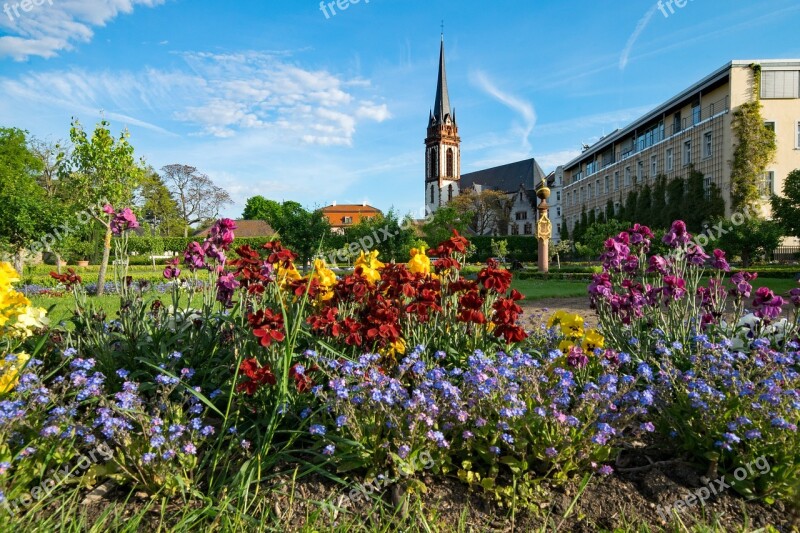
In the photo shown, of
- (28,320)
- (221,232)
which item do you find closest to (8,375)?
(28,320)

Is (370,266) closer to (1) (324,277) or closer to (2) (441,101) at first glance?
(1) (324,277)

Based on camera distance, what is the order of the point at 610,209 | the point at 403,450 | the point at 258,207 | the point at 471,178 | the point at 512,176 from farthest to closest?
the point at 471,178
the point at 512,176
the point at 258,207
the point at 610,209
the point at 403,450

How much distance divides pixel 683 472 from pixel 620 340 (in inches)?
46.6

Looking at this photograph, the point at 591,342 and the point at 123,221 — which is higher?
the point at 123,221

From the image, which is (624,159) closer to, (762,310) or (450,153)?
(762,310)

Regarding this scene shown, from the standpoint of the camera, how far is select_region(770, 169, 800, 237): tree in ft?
62.7

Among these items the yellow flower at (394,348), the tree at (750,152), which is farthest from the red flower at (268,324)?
the tree at (750,152)

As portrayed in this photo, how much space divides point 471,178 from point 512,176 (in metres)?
11.1

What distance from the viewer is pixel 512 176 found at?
7300 centimetres

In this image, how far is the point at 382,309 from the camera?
9.14ft

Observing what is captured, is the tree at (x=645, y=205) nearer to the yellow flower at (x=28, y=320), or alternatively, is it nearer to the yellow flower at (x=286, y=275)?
the yellow flower at (x=286, y=275)

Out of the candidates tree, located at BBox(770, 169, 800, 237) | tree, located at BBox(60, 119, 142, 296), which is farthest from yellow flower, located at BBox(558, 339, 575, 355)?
tree, located at BBox(770, 169, 800, 237)

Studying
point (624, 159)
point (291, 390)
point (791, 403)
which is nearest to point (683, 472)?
point (791, 403)
